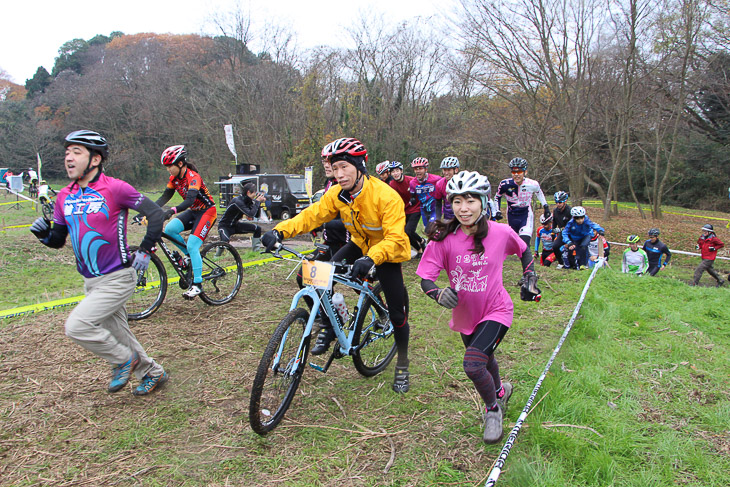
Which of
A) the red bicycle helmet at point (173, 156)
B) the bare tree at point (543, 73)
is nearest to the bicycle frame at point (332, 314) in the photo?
the red bicycle helmet at point (173, 156)

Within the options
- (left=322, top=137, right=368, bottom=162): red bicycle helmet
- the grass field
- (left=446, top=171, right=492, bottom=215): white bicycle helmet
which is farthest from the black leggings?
(left=322, top=137, right=368, bottom=162): red bicycle helmet

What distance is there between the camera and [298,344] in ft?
10.8

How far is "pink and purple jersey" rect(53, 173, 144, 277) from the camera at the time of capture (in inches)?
135

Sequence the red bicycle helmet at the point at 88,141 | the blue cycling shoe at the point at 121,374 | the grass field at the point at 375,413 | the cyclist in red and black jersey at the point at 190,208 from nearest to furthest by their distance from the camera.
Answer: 1. the grass field at the point at 375,413
2. the red bicycle helmet at the point at 88,141
3. the blue cycling shoe at the point at 121,374
4. the cyclist in red and black jersey at the point at 190,208

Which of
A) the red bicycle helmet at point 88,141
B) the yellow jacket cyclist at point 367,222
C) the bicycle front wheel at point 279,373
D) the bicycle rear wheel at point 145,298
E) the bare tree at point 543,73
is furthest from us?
the bare tree at point 543,73

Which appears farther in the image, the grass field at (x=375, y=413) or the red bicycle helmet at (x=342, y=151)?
the red bicycle helmet at (x=342, y=151)

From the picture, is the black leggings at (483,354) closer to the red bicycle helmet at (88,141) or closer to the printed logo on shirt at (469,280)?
the printed logo on shirt at (469,280)

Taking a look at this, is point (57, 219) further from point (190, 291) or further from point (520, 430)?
point (520, 430)

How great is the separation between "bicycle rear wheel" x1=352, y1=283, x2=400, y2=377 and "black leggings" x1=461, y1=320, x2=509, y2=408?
106cm

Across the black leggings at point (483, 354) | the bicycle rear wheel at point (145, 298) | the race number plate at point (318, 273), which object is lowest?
the bicycle rear wheel at point (145, 298)

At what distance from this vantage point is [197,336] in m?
5.04

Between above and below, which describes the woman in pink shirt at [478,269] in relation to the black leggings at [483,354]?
above

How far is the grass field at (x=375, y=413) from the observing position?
2861 millimetres

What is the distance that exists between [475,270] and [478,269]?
22 millimetres
